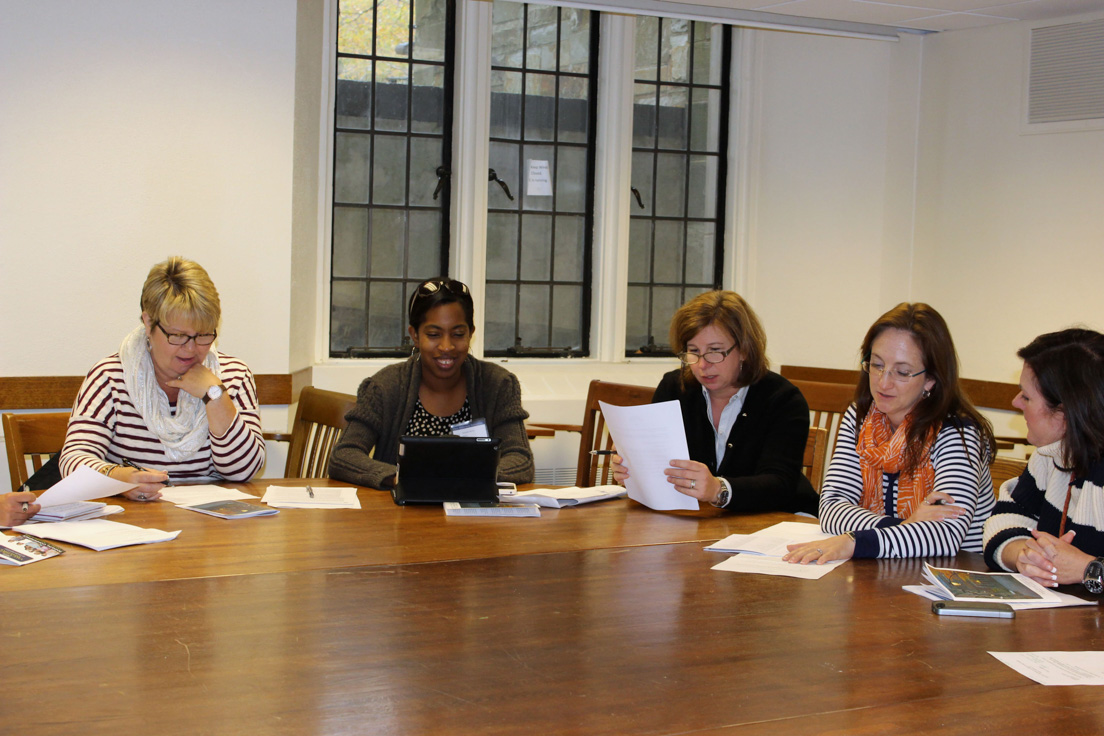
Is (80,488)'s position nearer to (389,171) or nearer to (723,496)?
(723,496)

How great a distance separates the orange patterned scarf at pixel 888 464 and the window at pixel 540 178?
2944 millimetres

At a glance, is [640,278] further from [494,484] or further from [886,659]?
[886,659]

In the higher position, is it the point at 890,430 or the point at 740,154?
the point at 740,154

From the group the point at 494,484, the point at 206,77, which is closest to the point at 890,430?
the point at 494,484

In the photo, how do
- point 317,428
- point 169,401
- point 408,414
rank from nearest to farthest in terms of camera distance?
1. point 169,401
2. point 408,414
3. point 317,428

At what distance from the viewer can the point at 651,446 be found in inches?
105

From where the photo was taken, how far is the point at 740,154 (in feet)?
18.0

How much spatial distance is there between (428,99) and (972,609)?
3.94 meters

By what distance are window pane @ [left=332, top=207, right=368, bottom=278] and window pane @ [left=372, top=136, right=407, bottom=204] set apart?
0.42 feet

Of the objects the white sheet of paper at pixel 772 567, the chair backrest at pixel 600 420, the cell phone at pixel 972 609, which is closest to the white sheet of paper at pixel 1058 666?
the cell phone at pixel 972 609

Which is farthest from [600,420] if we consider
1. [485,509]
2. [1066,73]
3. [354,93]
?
[1066,73]

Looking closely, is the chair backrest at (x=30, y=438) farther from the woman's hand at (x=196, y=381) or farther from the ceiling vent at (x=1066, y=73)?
the ceiling vent at (x=1066, y=73)

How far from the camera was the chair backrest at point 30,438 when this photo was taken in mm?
2918

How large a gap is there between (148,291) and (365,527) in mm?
1086
